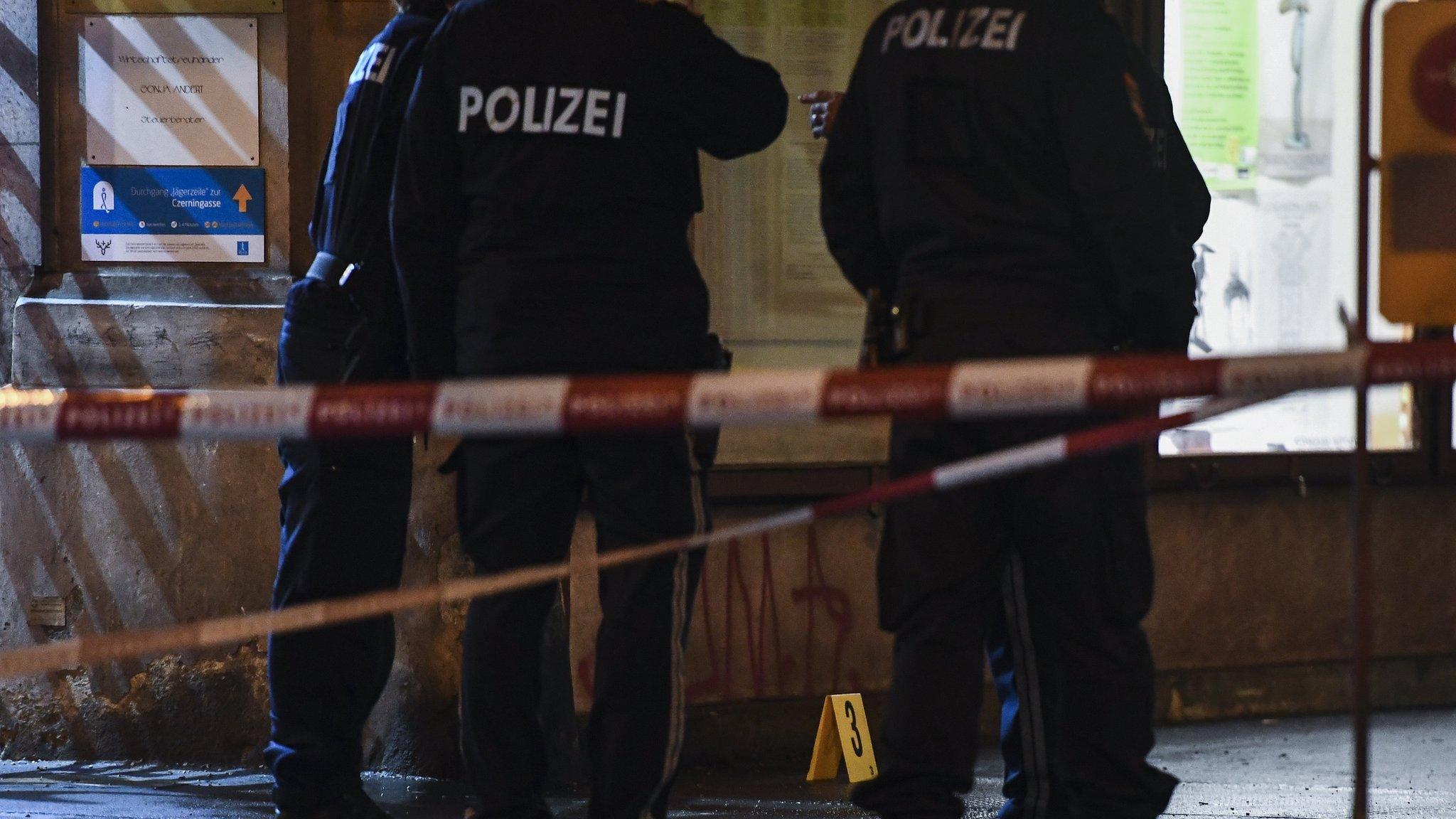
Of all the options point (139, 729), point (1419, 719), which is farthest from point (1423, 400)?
point (139, 729)

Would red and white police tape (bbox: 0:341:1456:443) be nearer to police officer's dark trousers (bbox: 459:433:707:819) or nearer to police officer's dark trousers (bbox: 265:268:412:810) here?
police officer's dark trousers (bbox: 459:433:707:819)

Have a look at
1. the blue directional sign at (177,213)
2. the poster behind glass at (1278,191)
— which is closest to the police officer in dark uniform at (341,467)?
the blue directional sign at (177,213)

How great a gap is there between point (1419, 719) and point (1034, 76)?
3.19 m

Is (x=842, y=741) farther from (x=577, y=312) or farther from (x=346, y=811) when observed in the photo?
(x=577, y=312)

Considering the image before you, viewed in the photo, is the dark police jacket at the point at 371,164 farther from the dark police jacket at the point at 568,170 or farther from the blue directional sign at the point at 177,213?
the blue directional sign at the point at 177,213

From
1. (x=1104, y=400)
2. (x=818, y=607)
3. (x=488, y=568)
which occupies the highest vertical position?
(x=1104, y=400)

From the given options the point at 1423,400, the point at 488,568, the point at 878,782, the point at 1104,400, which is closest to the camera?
the point at 1104,400

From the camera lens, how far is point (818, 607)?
15.6 ft

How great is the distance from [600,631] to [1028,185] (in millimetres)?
1224

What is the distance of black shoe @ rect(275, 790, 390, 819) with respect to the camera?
3533mm

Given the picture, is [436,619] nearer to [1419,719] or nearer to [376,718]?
[376,718]

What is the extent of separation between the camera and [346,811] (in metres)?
3.56

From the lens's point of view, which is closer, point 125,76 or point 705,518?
point 705,518

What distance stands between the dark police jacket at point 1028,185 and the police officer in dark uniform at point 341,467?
1.21 metres
